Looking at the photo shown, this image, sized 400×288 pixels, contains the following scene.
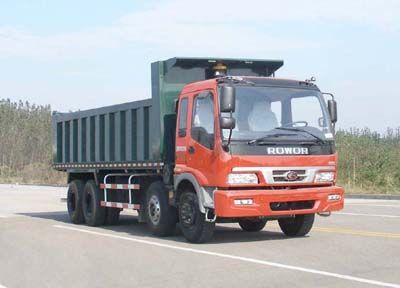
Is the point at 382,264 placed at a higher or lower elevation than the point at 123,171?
lower

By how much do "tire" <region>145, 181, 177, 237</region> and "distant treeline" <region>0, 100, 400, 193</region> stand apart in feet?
54.4

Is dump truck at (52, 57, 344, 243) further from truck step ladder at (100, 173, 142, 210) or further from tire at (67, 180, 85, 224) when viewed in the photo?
tire at (67, 180, 85, 224)

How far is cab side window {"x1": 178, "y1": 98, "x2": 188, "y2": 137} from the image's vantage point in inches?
458

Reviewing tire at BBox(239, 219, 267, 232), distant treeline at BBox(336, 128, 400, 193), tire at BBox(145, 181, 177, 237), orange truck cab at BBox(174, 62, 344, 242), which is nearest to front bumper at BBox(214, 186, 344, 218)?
orange truck cab at BBox(174, 62, 344, 242)

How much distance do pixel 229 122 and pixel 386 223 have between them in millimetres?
5601

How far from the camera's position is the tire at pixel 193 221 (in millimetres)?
11133

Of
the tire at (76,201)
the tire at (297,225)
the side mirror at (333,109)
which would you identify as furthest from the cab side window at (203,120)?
the tire at (76,201)

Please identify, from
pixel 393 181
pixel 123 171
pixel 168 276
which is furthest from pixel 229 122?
pixel 393 181

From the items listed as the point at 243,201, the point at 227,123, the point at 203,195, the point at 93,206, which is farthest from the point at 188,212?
the point at 93,206

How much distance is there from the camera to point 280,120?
11.1 meters

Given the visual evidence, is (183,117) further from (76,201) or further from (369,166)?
(369,166)

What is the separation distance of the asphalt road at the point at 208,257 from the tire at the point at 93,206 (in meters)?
0.54

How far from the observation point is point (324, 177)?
11234 mm

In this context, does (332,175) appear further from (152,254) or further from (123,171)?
(123,171)
